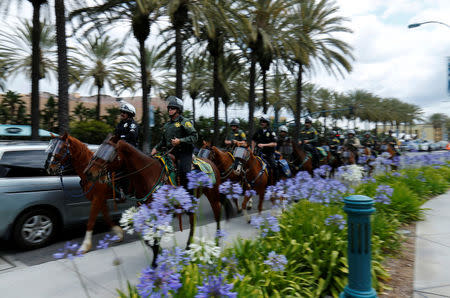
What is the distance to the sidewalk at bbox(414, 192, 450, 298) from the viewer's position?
12.8 ft

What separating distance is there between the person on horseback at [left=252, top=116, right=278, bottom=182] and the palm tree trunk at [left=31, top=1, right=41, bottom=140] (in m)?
8.99

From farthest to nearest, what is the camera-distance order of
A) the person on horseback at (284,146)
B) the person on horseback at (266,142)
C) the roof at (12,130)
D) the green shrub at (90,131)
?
1. the green shrub at (90,131)
2. the roof at (12,130)
3. the person on horseback at (284,146)
4. the person on horseback at (266,142)

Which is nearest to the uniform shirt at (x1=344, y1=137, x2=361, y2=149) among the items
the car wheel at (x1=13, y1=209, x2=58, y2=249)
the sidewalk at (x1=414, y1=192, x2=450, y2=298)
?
the sidewalk at (x1=414, y1=192, x2=450, y2=298)

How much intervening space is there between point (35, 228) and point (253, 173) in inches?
187

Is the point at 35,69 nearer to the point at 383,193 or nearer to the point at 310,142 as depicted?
the point at 310,142

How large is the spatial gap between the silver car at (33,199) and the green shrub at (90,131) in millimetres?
12545

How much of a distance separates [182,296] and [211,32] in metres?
12.5

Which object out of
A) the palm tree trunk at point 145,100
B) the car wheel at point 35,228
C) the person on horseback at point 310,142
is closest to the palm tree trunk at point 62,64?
the palm tree trunk at point 145,100

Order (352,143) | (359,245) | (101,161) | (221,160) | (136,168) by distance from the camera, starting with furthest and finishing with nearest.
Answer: (352,143) → (221,160) → (136,168) → (101,161) → (359,245)

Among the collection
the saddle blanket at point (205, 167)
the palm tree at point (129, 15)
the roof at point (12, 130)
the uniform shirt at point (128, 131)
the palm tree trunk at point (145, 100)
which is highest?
the palm tree at point (129, 15)

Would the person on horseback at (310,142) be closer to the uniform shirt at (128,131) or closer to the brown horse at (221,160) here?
the brown horse at (221,160)

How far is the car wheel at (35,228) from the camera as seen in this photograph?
18.8ft

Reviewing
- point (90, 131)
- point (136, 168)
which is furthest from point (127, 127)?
point (90, 131)

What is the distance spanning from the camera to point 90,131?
18.6 metres
